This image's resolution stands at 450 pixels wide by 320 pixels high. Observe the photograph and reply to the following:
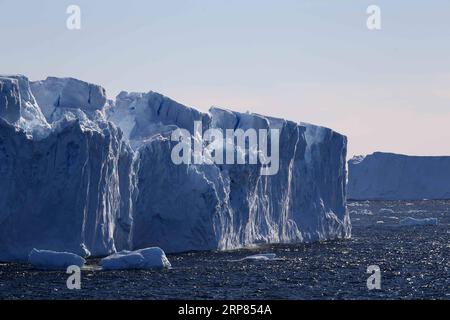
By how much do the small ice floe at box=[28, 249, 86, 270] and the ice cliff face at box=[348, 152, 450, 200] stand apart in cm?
7373

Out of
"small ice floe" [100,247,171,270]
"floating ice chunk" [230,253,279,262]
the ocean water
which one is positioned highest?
"small ice floe" [100,247,171,270]

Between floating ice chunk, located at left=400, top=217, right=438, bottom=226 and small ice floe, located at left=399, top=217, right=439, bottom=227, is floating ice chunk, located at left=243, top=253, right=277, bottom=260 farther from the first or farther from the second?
floating ice chunk, located at left=400, top=217, right=438, bottom=226

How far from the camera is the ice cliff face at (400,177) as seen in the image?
10181cm

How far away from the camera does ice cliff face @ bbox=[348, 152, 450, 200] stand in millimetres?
101812

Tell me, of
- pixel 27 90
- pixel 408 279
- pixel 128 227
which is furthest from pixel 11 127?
pixel 408 279

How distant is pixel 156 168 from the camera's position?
1521 inches

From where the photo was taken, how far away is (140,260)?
3241 cm

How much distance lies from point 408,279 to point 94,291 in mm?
11408

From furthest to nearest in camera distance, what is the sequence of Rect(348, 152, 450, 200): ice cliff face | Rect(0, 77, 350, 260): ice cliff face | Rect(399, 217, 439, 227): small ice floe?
1. Rect(348, 152, 450, 200): ice cliff face
2. Rect(399, 217, 439, 227): small ice floe
3. Rect(0, 77, 350, 260): ice cliff face

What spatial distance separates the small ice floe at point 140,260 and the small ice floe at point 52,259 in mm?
1164

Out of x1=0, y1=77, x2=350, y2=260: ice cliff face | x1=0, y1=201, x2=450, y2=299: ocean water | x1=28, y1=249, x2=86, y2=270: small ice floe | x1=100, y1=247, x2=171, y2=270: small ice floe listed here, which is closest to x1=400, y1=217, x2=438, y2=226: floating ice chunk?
x1=0, y1=77, x2=350, y2=260: ice cliff face

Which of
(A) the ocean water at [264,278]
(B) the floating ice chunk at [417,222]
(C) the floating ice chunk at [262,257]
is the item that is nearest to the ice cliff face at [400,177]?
(B) the floating ice chunk at [417,222]

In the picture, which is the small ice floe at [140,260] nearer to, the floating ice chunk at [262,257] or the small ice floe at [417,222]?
the floating ice chunk at [262,257]
